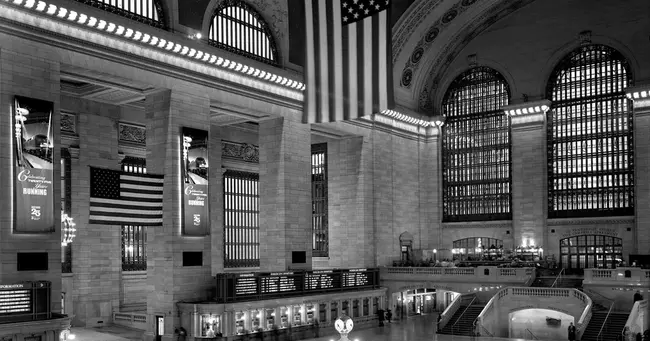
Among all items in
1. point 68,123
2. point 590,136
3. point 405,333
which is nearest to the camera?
point 68,123

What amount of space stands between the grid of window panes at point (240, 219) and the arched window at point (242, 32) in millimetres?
10439

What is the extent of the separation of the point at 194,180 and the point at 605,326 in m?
18.9

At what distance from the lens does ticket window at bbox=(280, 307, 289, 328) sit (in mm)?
35156

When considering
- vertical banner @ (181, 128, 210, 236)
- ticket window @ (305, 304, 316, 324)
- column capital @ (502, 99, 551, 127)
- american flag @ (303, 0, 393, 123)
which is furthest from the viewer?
column capital @ (502, 99, 551, 127)

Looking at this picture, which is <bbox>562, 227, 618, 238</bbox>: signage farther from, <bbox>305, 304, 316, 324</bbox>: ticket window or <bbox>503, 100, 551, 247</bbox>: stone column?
<bbox>305, 304, 316, 324</bbox>: ticket window

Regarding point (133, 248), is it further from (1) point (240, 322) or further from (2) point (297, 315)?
(2) point (297, 315)

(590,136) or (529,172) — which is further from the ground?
(590,136)

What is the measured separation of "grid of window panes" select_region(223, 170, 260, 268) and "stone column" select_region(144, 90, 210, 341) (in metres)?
13.0

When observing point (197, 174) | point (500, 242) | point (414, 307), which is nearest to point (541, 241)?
point (500, 242)

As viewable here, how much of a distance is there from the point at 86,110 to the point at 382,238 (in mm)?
19264

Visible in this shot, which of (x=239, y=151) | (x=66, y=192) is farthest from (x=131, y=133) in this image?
(x=239, y=151)

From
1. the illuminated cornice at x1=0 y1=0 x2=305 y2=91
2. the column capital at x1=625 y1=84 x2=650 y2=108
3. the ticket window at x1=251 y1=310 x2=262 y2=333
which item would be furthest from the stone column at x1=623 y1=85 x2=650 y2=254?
the ticket window at x1=251 y1=310 x2=262 y2=333

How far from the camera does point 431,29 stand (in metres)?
47.3

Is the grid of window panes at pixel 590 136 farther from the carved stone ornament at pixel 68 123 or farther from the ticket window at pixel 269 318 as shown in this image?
the carved stone ornament at pixel 68 123
